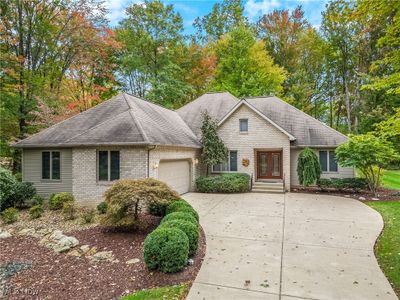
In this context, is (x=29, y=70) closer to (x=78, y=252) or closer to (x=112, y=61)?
(x=112, y=61)

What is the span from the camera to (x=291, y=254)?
643cm

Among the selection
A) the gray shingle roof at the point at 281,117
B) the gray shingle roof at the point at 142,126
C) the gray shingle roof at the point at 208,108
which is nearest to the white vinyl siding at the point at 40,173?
the gray shingle roof at the point at 142,126

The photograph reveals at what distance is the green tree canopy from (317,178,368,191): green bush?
13.1m

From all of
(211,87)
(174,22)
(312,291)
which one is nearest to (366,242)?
(312,291)

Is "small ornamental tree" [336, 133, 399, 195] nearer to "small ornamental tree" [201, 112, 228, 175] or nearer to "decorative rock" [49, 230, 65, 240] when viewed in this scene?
"small ornamental tree" [201, 112, 228, 175]

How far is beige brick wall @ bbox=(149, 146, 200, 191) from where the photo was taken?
37.7 feet

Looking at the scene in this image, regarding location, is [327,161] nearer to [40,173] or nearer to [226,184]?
[226,184]

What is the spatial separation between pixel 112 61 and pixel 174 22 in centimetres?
752

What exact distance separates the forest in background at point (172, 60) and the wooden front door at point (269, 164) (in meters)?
6.63

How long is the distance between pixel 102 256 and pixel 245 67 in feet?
78.2

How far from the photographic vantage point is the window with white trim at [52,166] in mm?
12984

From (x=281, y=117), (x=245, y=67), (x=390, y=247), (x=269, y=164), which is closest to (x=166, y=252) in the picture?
(x=390, y=247)

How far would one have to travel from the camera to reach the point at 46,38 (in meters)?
18.2

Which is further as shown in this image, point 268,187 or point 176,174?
point 268,187
